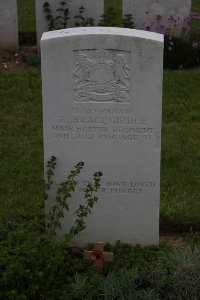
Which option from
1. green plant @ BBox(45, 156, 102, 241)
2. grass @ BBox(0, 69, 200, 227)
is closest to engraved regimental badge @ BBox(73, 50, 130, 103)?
green plant @ BBox(45, 156, 102, 241)

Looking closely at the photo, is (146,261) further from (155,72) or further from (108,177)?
(155,72)

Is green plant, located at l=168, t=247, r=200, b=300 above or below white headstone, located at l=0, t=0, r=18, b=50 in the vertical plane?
below

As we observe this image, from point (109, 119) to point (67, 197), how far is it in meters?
0.60

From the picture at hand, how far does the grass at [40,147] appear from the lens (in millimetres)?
5492

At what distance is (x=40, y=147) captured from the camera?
22.1 feet

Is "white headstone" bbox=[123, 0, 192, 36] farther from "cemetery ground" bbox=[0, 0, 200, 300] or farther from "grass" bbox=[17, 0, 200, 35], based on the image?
"cemetery ground" bbox=[0, 0, 200, 300]

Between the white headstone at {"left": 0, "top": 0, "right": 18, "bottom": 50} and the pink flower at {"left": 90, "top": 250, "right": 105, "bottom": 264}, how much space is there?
578 centimetres

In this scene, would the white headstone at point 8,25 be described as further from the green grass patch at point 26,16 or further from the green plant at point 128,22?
the green plant at point 128,22

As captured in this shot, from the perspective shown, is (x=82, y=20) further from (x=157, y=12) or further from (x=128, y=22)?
(x=157, y=12)

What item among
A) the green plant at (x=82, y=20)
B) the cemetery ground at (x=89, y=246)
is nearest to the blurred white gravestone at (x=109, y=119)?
the cemetery ground at (x=89, y=246)

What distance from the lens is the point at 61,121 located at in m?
4.60

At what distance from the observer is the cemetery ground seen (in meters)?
4.11

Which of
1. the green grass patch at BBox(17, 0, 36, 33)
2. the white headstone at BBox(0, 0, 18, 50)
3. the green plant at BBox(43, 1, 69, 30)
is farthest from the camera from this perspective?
the green grass patch at BBox(17, 0, 36, 33)

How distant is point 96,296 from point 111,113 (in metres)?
1.20
